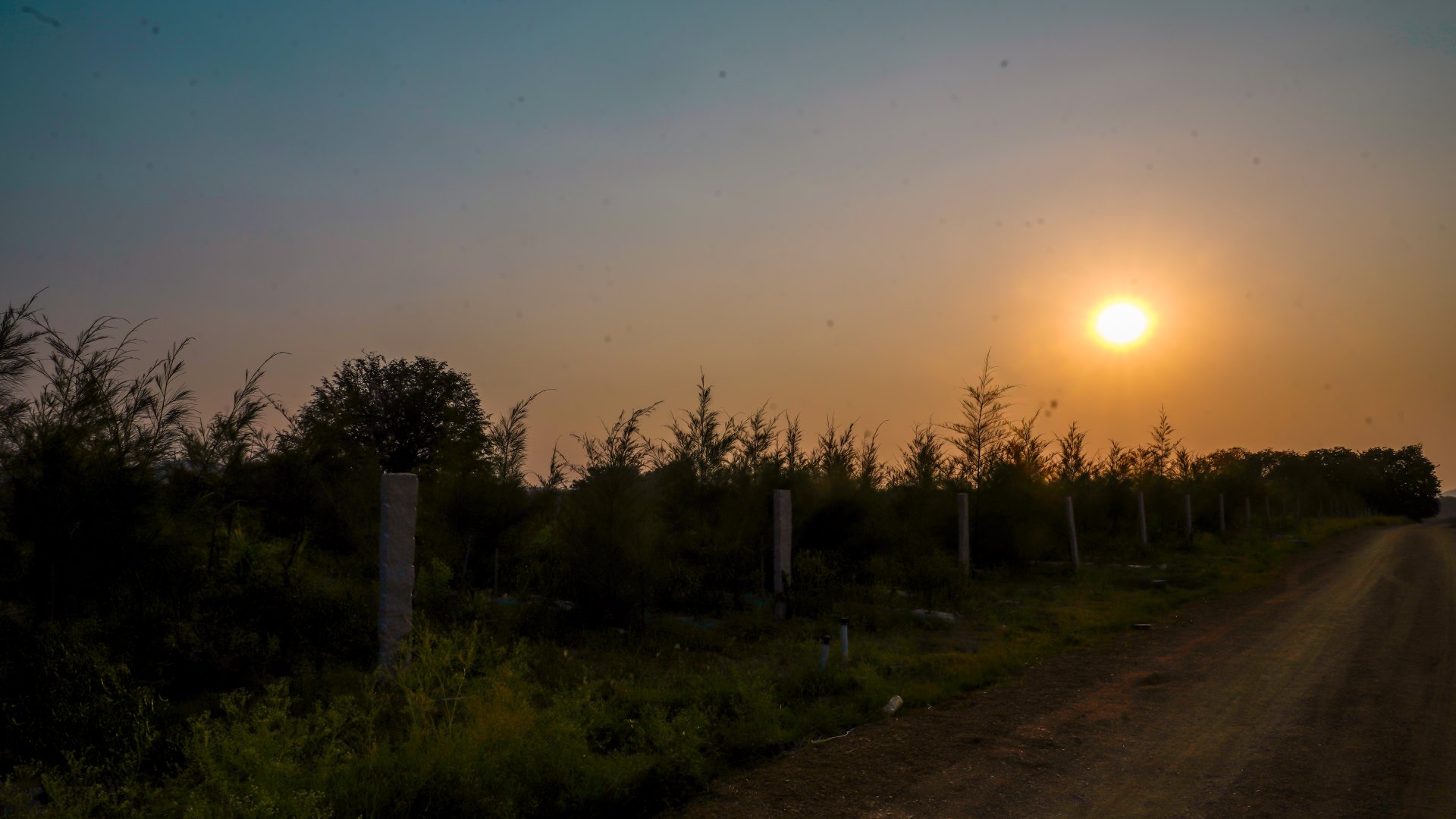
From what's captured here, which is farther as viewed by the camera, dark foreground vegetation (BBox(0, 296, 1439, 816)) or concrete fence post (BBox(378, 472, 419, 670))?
concrete fence post (BBox(378, 472, 419, 670))

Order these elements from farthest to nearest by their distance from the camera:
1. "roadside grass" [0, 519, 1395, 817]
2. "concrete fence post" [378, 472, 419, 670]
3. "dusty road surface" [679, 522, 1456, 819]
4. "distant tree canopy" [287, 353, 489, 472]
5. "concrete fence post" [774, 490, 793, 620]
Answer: "distant tree canopy" [287, 353, 489, 472] → "concrete fence post" [774, 490, 793, 620] → "concrete fence post" [378, 472, 419, 670] → "dusty road surface" [679, 522, 1456, 819] → "roadside grass" [0, 519, 1395, 817]

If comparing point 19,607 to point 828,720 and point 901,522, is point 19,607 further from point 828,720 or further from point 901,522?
point 901,522

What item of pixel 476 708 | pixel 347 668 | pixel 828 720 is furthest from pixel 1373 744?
pixel 347 668

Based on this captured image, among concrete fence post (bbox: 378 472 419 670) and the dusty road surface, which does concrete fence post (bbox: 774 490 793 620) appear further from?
concrete fence post (bbox: 378 472 419 670)

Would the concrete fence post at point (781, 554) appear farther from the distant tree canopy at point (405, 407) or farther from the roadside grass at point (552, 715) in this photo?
the distant tree canopy at point (405, 407)

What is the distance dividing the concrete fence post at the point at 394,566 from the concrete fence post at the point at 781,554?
6469 mm

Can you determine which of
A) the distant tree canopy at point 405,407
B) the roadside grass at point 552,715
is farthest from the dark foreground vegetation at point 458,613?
the distant tree canopy at point 405,407

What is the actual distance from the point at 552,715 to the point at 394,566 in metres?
2.83

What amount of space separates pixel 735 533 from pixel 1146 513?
24625 millimetres

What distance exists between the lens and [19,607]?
8352 mm

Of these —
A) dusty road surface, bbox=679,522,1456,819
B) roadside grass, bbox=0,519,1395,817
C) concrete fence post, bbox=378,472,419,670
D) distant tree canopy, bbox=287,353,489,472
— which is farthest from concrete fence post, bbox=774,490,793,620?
distant tree canopy, bbox=287,353,489,472

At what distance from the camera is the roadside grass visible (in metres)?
5.09

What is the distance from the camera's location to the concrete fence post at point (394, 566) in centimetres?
830

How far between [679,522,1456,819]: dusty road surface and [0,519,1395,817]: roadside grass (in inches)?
22.0
